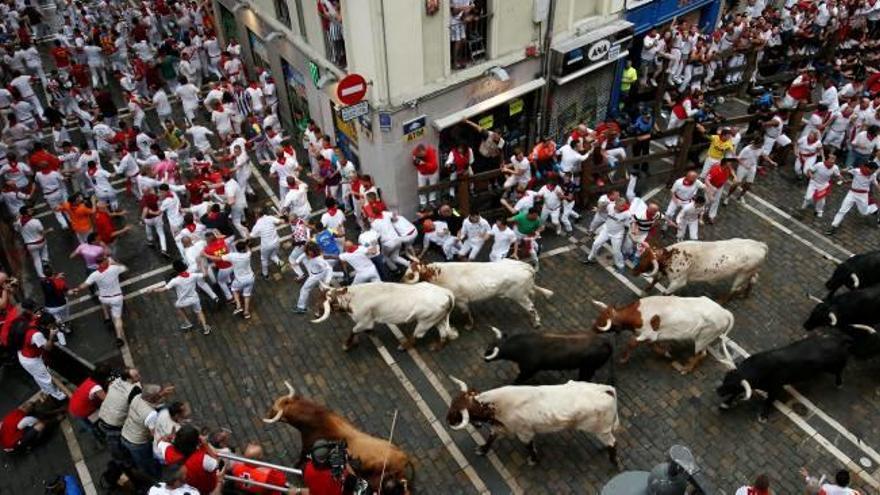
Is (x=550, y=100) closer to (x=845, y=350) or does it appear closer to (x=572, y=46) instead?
(x=572, y=46)

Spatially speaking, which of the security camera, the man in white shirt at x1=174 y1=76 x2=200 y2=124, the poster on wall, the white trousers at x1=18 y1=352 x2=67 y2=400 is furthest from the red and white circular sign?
the poster on wall

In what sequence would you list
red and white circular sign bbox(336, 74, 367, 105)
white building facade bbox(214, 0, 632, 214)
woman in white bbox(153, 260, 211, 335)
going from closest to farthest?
woman in white bbox(153, 260, 211, 335) < red and white circular sign bbox(336, 74, 367, 105) < white building facade bbox(214, 0, 632, 214)

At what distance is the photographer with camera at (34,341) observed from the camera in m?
10.6

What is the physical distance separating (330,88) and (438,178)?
350 centimetres

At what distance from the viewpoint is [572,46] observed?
16281mm

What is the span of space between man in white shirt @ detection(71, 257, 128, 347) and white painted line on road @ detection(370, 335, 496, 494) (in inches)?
195

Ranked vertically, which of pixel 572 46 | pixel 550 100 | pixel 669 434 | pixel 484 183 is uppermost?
pixel 572 46

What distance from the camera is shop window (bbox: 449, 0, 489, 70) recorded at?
46.9 feet

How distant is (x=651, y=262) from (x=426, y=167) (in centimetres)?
565

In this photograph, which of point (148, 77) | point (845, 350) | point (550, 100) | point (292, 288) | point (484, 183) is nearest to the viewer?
point (845, 350)

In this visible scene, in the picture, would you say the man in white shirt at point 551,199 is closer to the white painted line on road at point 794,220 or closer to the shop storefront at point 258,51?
the white painted line on road at point 794,220

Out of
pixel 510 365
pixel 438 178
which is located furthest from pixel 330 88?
pixel 510 365

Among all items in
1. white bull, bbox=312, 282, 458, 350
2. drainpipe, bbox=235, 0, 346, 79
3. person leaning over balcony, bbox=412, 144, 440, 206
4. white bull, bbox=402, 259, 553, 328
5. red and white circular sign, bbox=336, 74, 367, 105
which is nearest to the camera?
white bull, bbox=312, 282, 458, 350

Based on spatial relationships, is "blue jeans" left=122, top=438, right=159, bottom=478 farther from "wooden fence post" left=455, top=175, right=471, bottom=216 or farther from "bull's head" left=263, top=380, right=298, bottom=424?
"wooden fence post" left=455, top=175, right=471, bottom=216
